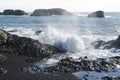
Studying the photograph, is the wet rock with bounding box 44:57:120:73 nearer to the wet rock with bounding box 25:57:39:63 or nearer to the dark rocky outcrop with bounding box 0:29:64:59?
the wet rock with bounding box 25:57:39:63

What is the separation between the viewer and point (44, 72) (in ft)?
75.4

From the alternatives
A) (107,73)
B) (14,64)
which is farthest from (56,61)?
(107,73)

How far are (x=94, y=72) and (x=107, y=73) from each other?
3.25 feet

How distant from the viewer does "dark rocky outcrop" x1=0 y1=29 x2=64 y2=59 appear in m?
29.5

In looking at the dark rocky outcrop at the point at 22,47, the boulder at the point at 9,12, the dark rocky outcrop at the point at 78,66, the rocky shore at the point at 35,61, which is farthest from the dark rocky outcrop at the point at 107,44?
the boulder at the point at 9,12

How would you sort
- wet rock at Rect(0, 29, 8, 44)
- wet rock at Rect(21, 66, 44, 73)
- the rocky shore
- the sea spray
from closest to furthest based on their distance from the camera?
the rocky shore → wet rock at Rect(21, 66, 44, 73) → wet rock at Rect(0, 29, 8, 44) → the sea spray

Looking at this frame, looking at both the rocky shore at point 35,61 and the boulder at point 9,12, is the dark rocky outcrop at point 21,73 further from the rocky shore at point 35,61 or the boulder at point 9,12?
the boulder at point 9,12

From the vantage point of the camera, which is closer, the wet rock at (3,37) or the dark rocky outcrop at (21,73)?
the dark rocky outcrop at (21,73)

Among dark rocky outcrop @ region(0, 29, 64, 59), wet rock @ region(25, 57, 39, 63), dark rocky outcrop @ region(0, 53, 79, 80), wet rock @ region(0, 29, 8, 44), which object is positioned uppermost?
wet rock @ region(0, 29, 8, 44)

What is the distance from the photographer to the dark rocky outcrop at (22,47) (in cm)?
2953

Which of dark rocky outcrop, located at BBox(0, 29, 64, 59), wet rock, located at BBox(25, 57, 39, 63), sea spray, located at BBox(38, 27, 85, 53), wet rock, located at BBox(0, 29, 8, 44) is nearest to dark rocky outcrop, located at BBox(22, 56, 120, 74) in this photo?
wet rock, located at BBox(25, 57, 39, 63)

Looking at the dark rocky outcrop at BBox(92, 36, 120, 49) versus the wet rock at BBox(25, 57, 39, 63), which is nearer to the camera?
the wet rock at BBox(25, 57, 39, 63)

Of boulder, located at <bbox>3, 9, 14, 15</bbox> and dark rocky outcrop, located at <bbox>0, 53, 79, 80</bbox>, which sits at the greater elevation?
dark rocky outcrop, located at <bbox>0, 53, 79, 80</bbox>

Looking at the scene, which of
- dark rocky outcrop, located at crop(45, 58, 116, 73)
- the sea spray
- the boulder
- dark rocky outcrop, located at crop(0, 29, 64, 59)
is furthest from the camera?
the boulder
